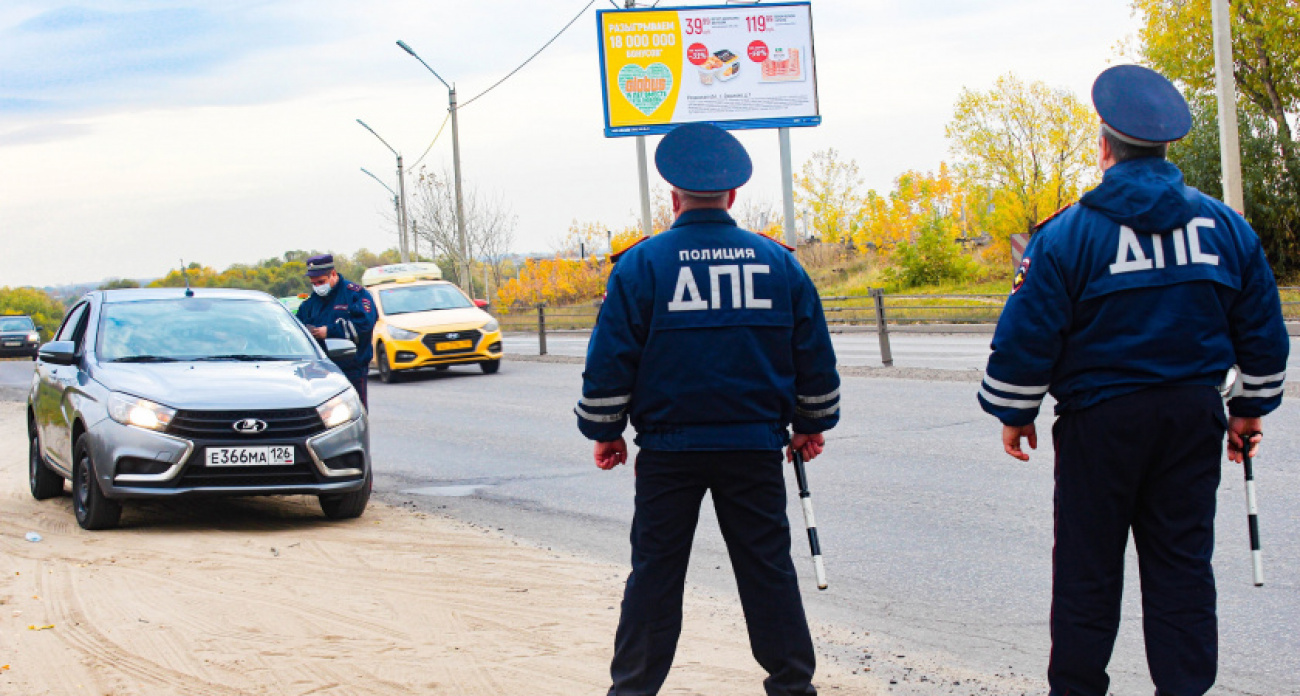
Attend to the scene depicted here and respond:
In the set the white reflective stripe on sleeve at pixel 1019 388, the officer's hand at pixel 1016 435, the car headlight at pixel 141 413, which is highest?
the white reflective stripe on sleeve at pixel 1019 388

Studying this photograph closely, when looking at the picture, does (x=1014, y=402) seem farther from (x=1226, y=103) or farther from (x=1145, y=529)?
(x=1226, y=103)

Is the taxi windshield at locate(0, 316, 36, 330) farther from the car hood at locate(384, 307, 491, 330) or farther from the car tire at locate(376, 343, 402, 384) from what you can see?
the car hood at locate(384, 307, 491, 330)

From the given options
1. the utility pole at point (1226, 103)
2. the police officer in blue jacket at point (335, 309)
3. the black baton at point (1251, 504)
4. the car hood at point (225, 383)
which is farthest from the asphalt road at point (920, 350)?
the black baton at point (1251, 504)

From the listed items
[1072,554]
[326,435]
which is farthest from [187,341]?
[1072,554]

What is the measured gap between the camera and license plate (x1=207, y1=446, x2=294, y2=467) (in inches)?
298

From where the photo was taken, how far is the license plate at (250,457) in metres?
7.57

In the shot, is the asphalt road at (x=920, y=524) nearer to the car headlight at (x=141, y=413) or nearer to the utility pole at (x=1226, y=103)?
the car headlight at (x=141, y=413)

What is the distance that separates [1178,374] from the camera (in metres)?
3.45

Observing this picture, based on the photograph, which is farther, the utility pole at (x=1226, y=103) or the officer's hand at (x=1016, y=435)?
the utility pole at (x=1226, y=103)

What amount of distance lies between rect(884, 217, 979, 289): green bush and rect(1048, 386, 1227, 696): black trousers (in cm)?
3493

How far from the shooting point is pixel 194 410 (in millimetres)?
7562

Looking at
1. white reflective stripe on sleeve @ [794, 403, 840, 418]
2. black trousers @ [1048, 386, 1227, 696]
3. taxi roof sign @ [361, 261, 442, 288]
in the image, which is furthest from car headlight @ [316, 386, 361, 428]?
taxi roof sign @ [361, 261, 442, 288]

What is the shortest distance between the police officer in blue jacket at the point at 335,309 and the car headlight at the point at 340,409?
1.81m

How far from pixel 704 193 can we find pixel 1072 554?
4.86ft
